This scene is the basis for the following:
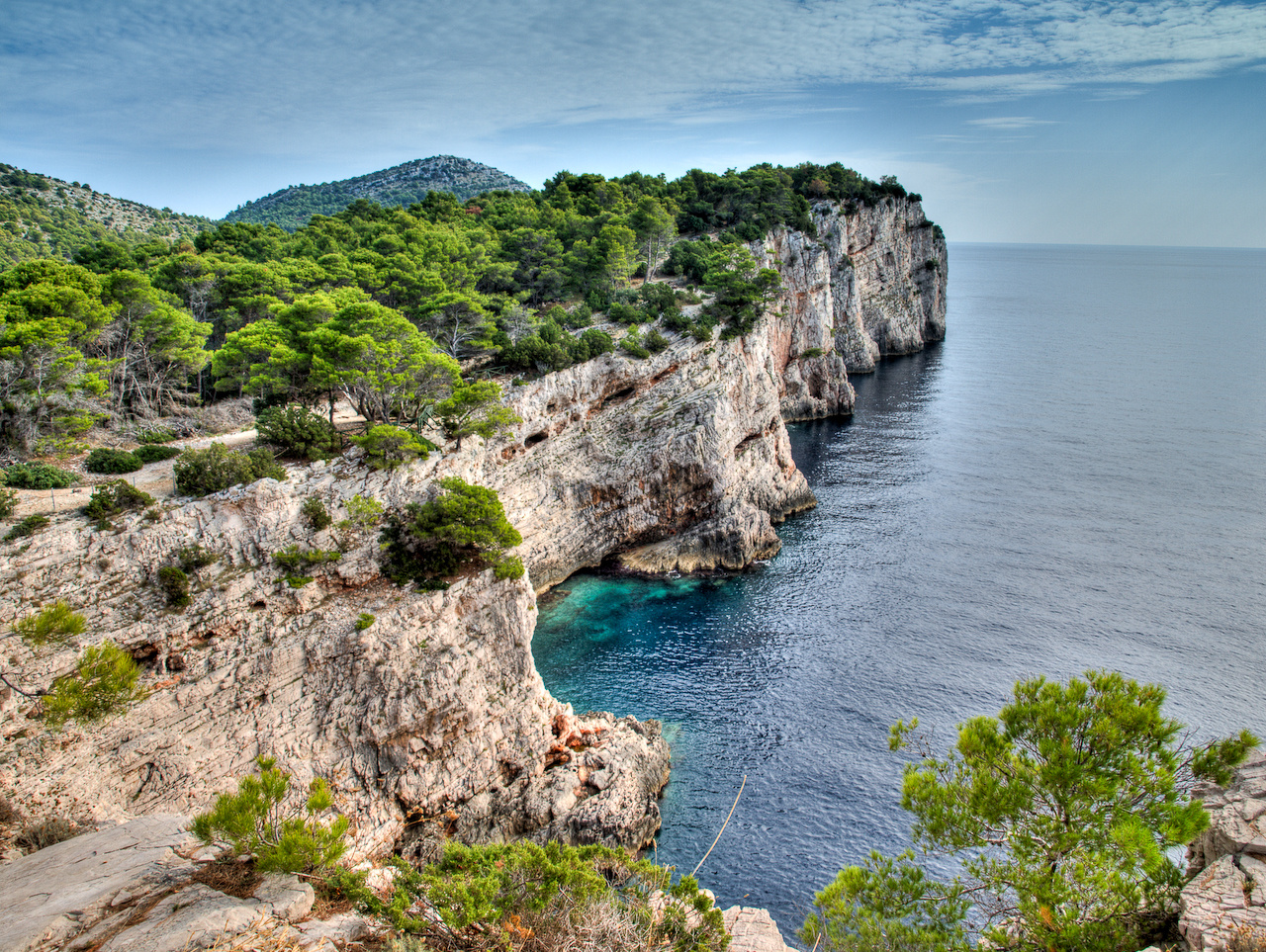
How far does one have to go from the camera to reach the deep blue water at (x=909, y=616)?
952 inches

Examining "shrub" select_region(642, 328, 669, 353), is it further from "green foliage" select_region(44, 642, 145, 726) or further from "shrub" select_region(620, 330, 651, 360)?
"green foliage" select_region(44, 642, 145, 726)

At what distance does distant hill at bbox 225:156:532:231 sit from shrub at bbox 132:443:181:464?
473ft

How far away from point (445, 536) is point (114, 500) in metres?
11.9

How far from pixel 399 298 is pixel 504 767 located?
33.7m

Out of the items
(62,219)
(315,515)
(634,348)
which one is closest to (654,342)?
(634,348)

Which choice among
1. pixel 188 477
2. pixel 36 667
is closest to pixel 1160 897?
pixel 36 667

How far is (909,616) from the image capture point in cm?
3434

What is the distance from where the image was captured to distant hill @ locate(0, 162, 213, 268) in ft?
228

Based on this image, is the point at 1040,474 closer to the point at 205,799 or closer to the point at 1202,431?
the point at 1202,431

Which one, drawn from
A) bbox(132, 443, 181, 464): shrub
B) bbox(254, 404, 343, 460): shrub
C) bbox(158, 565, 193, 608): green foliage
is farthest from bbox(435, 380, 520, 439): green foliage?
bbox(158, 565, 193, 608): green foliage

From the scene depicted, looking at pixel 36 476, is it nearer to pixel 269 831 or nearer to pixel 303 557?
pixel 303 557

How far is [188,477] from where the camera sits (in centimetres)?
2427

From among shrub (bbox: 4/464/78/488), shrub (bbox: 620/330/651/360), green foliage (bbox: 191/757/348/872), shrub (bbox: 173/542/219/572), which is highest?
shrub (bbox: 620/330/651/360)

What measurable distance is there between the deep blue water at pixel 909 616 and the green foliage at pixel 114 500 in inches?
745
